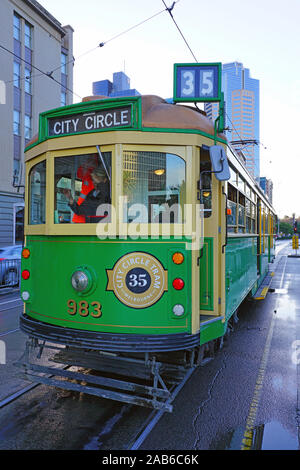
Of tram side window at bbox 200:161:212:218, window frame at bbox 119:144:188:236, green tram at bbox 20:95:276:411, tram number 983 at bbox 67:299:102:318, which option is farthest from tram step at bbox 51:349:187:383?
tram side window at bbox 200:161:212:218

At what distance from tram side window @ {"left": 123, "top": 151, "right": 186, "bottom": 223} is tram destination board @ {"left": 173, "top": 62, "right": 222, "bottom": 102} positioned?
0.87 m

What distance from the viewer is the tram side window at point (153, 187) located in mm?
3656

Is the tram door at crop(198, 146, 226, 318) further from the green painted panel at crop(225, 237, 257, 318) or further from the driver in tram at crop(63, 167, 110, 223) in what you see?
the driver in tram at crop(63, 167, 110, 223)

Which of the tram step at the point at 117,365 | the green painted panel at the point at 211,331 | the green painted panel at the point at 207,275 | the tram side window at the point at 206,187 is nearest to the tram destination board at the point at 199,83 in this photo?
the tram side window at the point at 206,187

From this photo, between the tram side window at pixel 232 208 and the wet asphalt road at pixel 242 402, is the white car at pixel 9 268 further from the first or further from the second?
the tram side window at pixel 232 208

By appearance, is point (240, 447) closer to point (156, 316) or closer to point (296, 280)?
point (156, 316)

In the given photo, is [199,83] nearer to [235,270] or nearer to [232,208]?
[232,208]

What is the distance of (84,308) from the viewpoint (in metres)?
3.70

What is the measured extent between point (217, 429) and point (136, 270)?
176 centimetres

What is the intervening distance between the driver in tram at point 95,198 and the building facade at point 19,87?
18891 mm

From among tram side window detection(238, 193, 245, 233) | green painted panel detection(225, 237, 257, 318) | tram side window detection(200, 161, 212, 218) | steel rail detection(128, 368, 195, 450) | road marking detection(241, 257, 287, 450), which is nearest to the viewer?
steel rail detection(128, 368, 195, 450)

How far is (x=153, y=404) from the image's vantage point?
3322 millimetres

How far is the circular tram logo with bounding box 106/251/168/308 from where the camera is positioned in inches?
140

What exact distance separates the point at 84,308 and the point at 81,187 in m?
1.25
